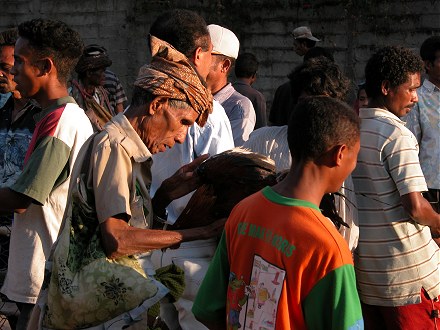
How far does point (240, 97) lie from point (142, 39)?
6.38 m

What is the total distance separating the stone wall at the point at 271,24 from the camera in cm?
1035

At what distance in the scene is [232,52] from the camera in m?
5.45

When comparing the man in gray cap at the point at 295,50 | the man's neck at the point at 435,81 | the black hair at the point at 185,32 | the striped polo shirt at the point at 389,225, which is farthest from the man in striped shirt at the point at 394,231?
the man in gray cap at the point at 295,50

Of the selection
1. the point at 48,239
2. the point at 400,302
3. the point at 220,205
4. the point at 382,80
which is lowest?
the point at 400,302

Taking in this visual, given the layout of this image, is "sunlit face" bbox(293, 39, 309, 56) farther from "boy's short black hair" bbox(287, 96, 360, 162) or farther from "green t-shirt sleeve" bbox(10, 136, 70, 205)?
"boy's short black hair" bbox(287, 96, 360, 162)

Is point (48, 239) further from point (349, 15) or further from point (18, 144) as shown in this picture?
point (349, 15)

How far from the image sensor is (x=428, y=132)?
641 centimetres

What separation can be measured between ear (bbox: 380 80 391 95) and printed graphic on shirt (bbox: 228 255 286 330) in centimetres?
183

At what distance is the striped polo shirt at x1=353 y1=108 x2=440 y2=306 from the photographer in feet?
13.9

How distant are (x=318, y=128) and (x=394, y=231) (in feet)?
5.26

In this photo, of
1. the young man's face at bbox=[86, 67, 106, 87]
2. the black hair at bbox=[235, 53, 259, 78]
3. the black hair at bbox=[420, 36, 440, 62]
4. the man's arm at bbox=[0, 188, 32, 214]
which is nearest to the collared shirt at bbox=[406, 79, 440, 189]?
the black hair at bbox=[420, 36, 440, 62]

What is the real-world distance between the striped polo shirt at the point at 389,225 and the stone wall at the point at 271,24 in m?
6.22

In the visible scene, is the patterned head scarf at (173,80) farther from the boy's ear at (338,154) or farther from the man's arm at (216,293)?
the boy's ear at (338,154)

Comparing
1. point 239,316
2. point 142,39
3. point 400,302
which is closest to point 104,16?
point 142,39
